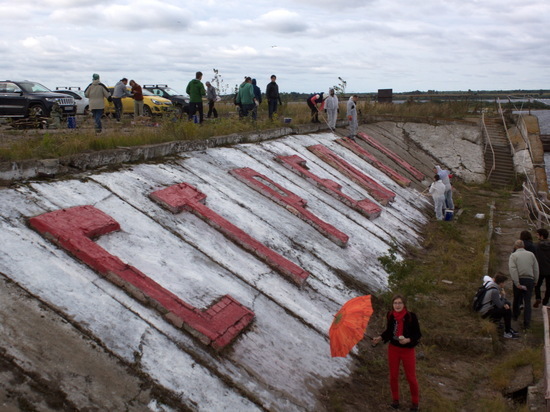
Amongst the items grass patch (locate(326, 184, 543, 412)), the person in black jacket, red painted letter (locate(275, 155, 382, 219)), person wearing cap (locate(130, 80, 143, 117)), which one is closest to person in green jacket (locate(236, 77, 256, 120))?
person wearing cap (locate(130, 80, 143, 117))

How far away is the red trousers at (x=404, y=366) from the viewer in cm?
611

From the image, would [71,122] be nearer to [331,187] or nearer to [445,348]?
[331,187]

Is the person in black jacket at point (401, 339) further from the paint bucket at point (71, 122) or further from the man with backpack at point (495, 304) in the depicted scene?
the paint bucket at point (71, 122)

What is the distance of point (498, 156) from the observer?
26.5 m

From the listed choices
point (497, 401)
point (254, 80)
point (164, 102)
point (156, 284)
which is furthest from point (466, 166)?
point (156, 284)

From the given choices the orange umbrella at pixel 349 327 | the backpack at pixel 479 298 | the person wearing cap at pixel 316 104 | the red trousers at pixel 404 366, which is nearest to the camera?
the orange umbrella at pixel 349 327

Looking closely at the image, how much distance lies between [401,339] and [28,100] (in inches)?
570

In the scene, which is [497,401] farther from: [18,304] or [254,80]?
[254,80]

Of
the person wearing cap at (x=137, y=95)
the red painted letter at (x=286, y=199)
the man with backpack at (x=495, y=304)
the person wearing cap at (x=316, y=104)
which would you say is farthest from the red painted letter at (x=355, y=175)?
the person wearing cap at (x=137, y=95)

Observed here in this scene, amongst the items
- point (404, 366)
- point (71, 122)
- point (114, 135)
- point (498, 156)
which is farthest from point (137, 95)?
point (498, 156)

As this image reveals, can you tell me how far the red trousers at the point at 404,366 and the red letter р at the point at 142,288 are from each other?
178 cm

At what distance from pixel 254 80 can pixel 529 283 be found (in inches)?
483

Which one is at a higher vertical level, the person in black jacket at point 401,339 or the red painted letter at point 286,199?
the red painted letter at point 286,199

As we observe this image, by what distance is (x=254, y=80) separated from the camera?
18.5m
